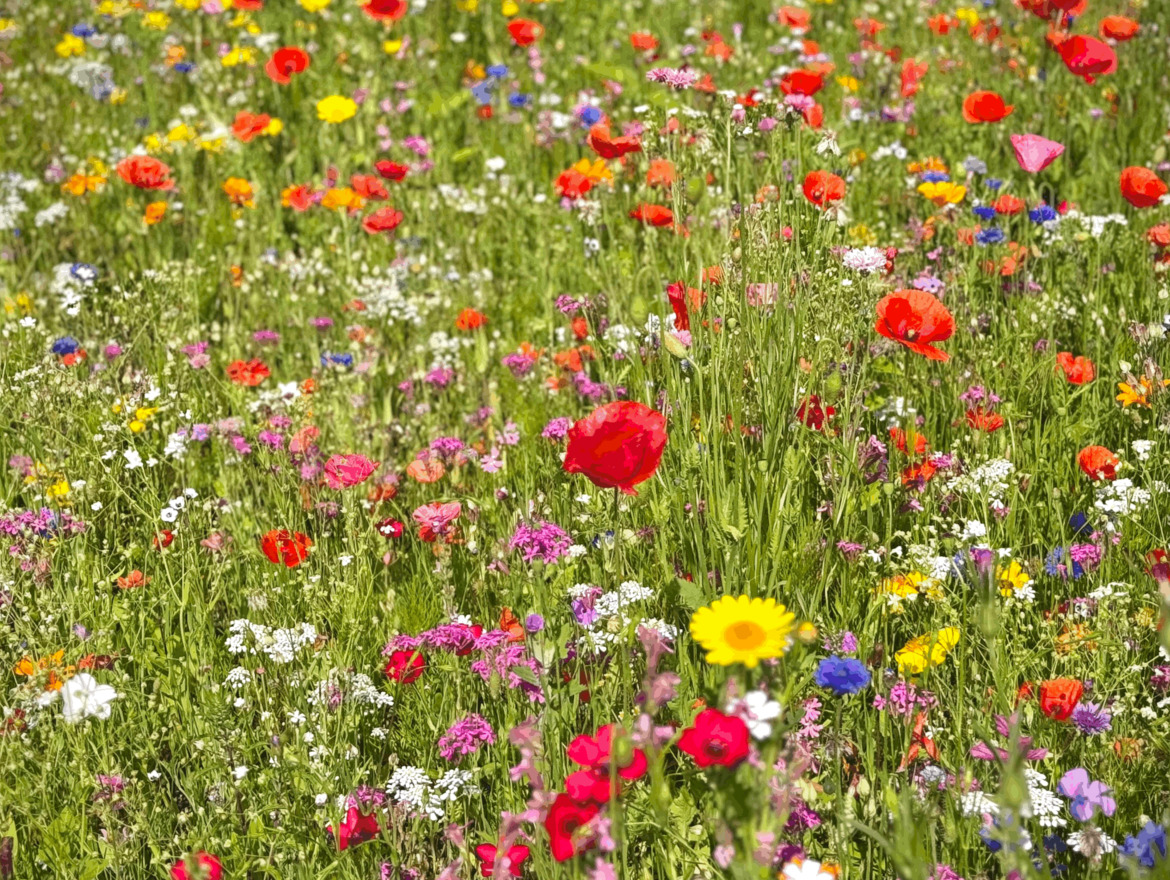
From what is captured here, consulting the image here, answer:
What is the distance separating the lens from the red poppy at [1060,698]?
2104 millimetres

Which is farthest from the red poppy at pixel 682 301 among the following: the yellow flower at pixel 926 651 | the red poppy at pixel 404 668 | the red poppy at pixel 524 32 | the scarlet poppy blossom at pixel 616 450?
the red poppy at pixel 524 32

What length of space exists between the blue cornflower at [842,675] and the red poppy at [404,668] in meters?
0.87

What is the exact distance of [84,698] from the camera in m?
2.14

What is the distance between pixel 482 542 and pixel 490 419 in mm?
713

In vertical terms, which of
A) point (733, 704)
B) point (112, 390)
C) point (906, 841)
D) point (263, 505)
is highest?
point (733, 704)

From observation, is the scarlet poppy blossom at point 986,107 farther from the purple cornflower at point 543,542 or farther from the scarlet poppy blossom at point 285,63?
the scarlet poppy blossom at point 285,63

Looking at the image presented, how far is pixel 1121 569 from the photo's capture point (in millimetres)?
2660

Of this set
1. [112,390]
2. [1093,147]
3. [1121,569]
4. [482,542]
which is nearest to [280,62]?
[112,390]

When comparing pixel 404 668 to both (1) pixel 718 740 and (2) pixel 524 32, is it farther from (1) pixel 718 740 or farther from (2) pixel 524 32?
(2) pixel 524 32

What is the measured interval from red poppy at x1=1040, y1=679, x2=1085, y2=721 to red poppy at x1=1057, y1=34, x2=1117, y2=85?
2.73 metres

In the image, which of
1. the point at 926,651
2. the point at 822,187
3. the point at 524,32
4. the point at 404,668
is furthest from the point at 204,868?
the point at 524,32

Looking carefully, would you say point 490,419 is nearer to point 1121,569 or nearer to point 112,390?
point 112,390

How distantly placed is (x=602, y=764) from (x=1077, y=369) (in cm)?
204

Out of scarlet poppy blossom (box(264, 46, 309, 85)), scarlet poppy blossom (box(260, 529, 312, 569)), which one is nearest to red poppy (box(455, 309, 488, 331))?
scarlet poppy blossom (box(260, 529, 312, 569))
